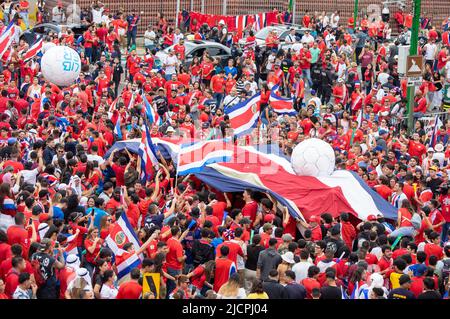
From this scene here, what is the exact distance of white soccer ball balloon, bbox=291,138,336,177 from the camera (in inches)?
682

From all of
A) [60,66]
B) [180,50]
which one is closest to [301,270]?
[60,66]

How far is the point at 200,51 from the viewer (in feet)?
98.8

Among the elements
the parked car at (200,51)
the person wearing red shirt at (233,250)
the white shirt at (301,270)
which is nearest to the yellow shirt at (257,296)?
the white shirt at (301,270)

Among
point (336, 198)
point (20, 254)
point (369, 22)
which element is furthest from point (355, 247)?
point (369, 22)

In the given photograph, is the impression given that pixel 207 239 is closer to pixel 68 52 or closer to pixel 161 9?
pixel 68 52

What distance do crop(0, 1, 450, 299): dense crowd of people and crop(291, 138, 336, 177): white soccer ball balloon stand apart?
1.05m

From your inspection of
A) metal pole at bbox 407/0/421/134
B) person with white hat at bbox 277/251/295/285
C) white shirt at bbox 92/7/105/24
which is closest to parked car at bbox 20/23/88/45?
white shirt at bbox 92/7/105/24

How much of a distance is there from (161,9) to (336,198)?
74.7 ft

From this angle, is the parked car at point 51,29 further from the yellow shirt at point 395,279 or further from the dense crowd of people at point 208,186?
the yellow shirt at point 395,279

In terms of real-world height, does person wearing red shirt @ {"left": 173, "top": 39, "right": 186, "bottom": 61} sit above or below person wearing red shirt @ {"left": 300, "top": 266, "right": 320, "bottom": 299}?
above

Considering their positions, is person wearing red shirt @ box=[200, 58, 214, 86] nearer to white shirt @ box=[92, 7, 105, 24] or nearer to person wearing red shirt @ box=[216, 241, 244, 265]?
white shirt @ box=[92, 7, 105, 24]

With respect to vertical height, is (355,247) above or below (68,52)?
below

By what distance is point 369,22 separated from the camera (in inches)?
1463
